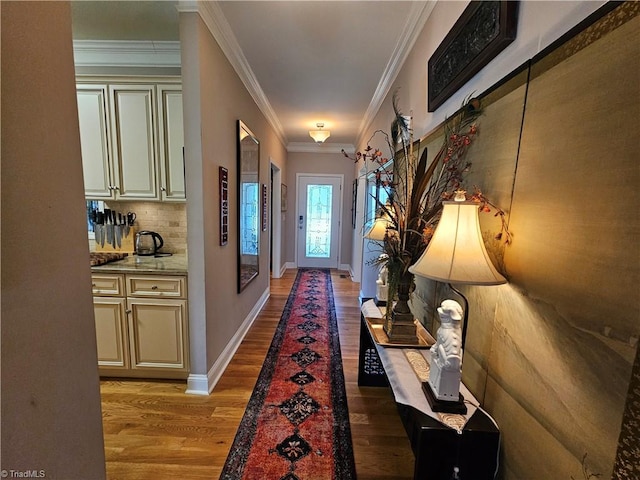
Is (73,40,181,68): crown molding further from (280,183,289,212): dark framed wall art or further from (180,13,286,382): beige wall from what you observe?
(280,183,289,212): dark framed wall art

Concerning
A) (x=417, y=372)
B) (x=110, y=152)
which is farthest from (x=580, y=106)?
(x=110, y=152)

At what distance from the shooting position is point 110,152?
2275mm

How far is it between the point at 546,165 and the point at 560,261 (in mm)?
277

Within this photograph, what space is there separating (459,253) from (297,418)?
1562 millimetres

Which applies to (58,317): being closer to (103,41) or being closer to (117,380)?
(117,380)

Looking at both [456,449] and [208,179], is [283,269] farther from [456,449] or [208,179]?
[456,449]

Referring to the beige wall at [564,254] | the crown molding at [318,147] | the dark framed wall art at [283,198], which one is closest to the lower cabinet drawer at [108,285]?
the beige wall at [564,254]

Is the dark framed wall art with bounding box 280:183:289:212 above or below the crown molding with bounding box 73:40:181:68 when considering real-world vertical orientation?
below

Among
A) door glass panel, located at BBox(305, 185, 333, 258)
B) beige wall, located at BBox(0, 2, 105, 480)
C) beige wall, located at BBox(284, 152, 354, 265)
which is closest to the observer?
beige wall, located at BBox(0, 2, 105, 480)

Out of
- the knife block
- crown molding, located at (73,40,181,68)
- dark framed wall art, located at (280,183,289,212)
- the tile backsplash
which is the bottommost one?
the knife block

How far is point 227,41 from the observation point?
2.15 meters

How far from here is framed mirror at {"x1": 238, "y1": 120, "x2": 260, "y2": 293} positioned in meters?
2.70

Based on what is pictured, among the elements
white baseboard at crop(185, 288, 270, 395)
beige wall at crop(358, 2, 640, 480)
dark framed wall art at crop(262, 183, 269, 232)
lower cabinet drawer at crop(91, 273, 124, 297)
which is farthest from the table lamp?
dark framed wall art at crop(262, 183, 269, 232)

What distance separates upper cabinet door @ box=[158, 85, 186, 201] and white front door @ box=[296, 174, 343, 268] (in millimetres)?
3759
